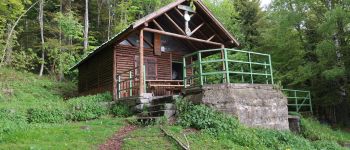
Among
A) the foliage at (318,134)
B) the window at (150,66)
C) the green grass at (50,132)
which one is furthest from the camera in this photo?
the window at (150,66)

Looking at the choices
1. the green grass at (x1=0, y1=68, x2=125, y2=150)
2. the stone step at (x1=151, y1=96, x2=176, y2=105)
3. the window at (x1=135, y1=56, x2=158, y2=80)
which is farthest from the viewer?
the window at (x1=135, y1=56, x2=158, y2=80)

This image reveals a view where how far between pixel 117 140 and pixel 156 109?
3166 millimetres

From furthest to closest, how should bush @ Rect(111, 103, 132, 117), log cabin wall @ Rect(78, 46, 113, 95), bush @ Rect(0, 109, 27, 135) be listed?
log cabin wall @ Rect(78, 46, 113, 95) → bush @ Rect(111, 103, 132, 117) → bush @ Rect(0, 109, 27, 135)

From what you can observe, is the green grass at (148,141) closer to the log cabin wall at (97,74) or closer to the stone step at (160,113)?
the stone step at (160,113)

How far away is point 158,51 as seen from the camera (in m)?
18.6

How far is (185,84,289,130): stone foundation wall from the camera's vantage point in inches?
483

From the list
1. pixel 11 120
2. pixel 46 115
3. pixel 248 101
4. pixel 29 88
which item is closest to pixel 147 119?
pixel 248 101

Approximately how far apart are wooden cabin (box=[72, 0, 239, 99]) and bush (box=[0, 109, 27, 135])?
16.1 feet

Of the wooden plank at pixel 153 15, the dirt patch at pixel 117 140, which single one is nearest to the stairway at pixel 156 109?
the dirt patch at pixel 117 140

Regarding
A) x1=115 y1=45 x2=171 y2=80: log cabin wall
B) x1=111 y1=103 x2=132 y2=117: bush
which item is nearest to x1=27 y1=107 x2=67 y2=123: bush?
x1=111 y1=103 x2=132 y2=117: bush

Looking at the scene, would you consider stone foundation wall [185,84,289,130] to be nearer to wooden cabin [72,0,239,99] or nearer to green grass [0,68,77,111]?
wooden cabin [72,0,239,99]

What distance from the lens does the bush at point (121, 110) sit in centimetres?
1459

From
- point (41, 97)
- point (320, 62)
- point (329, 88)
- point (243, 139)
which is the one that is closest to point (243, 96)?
point (243, 139)

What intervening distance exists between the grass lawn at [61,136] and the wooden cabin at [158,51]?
4.34m
